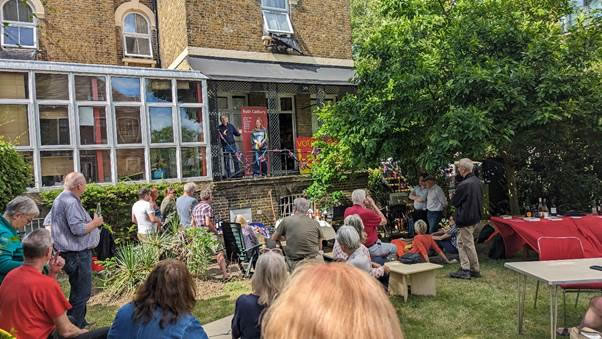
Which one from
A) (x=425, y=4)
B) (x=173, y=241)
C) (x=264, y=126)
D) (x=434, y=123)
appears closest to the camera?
(x=173, y=241)

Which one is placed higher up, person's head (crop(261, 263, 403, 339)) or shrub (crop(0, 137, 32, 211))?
shrub (crop(0, 137, 32, 211))

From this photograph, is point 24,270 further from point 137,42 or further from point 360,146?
point 137,42

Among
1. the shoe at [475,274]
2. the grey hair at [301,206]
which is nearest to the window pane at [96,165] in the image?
the grey hair at [301,206]

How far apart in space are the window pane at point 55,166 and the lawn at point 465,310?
4.54 meters

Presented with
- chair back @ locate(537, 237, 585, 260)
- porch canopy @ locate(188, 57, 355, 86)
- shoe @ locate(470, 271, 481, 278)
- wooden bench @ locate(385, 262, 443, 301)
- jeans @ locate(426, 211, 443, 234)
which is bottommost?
shoe @ locate(470, 271, 481, 278)

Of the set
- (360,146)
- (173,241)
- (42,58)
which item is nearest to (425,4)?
(360,146)

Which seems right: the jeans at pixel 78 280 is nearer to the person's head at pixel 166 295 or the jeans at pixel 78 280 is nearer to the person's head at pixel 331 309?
the person's head at pixel 166 295

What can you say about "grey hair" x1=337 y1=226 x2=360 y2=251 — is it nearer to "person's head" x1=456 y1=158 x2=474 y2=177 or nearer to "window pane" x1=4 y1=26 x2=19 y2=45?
"person's head" x1=456 y1=158 x2=474 y2=177

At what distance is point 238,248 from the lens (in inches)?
301

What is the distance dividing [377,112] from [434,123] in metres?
1.21

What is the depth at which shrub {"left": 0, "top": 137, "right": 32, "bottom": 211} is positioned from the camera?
24.5ft

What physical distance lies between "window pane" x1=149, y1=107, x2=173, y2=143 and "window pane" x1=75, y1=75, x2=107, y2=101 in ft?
3.91

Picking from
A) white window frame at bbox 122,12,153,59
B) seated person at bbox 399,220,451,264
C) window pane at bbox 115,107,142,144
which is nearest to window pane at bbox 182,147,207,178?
window pane at bbox 115,107,142,144

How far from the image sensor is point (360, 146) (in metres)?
9.22
